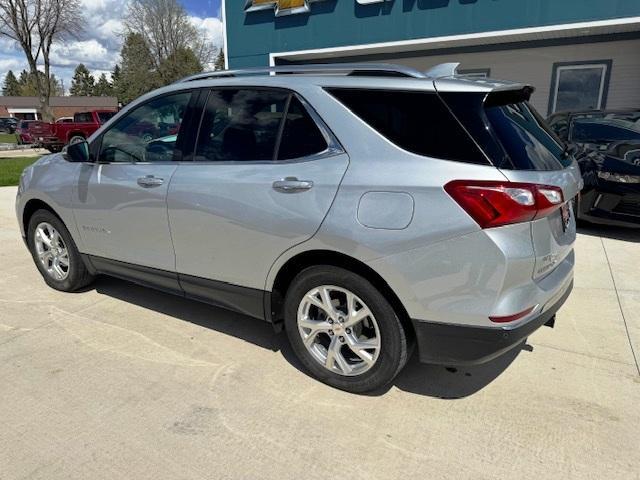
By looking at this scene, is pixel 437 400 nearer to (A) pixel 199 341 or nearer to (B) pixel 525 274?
(B) pixel 525 274

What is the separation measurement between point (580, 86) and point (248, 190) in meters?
11.0

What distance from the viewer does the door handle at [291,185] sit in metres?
2.61

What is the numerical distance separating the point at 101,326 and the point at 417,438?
2.51 meters

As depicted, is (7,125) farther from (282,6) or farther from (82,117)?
(282,6)

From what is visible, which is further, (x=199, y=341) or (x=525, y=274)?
(x=199, y=341)

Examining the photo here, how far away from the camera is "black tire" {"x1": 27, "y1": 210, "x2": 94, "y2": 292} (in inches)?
162

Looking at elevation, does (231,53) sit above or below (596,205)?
above

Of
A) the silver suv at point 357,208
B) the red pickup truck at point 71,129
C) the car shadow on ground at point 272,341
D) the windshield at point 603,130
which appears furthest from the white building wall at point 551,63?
the red pickup truck at point 71,129

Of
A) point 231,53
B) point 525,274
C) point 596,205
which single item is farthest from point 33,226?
point 231,53

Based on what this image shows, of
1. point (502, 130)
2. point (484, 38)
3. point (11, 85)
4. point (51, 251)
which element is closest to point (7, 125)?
point (484, 38)

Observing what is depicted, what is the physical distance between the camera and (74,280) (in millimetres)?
4215

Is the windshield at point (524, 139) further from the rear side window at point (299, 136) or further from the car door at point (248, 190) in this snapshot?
the rear side window at point (299, 136)

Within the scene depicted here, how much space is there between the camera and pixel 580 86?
11086mm

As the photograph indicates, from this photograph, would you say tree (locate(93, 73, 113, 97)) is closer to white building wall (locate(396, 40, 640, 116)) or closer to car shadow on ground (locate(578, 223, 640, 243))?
white building wall (locate(396, 40, 640, 116))
